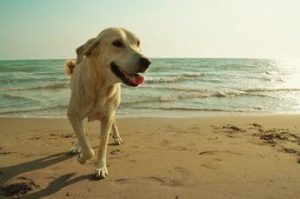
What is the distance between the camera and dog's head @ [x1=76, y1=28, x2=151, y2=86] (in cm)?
452

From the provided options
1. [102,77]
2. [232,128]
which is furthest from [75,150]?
[232,128]

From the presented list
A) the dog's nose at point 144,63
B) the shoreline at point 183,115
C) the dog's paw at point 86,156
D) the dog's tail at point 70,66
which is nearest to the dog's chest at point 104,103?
the dog's paw at point 86,156

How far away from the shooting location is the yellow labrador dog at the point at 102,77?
15.1 feet

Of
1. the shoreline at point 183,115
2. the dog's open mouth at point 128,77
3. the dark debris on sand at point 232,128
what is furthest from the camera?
the shoreline at point 183,115

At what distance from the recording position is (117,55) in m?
4.67

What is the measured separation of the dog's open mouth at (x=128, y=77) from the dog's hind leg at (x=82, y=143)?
77 centimetres

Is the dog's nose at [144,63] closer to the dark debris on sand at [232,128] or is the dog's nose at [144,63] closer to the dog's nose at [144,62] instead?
the dog's nose at [144,62]

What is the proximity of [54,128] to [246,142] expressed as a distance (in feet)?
12.4

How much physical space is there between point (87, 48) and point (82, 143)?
3.67ft

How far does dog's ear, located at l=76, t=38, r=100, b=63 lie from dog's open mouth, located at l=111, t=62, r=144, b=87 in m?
0.34

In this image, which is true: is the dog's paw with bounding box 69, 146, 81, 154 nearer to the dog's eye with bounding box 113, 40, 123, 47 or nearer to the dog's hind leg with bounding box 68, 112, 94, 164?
the dog's hind leg with bounding box 68, 112, 94, 164

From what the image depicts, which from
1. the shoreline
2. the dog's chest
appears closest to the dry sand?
the dog's chest

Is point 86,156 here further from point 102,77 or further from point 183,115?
point 183,115

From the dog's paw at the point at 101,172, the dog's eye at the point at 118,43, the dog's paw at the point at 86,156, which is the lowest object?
the dog's paw at the point at 101,172
